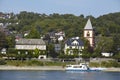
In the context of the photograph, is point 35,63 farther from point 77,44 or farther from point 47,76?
point 47,76

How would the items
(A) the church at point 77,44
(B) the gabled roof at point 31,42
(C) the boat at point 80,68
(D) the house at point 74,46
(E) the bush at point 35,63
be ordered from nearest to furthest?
(C) the boat at point 80,68 → (E) the bush at point 35,63 → (D) the house at point 74,46 → (A) the church at point 77,44 → (B) the gabled roof at point 31,42

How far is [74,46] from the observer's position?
143ft

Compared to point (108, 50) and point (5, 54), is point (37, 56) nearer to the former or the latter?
point (5, 54)

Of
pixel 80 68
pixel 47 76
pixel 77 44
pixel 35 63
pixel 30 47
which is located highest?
pixel 77 44

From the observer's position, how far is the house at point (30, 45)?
40.8m

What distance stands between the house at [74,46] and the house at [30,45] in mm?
1671

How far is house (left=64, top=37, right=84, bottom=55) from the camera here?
134ft

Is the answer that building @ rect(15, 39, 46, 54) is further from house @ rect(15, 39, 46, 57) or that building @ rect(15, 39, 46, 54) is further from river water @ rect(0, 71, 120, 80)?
river water @ rect(0, 71, 120, 80)

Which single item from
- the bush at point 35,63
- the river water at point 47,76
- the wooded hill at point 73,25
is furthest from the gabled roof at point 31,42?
the river water at point 47,76

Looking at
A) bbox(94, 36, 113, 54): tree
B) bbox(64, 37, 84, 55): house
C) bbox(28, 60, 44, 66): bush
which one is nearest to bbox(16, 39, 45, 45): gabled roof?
bbox(64, 37, 84, 55): house

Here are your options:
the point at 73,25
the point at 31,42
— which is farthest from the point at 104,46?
the point at 73,25

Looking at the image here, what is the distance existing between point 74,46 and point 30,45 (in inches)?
140

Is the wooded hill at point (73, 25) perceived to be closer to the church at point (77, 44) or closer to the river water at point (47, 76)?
the church at point (77, 44)

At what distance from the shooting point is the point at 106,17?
217 feet
